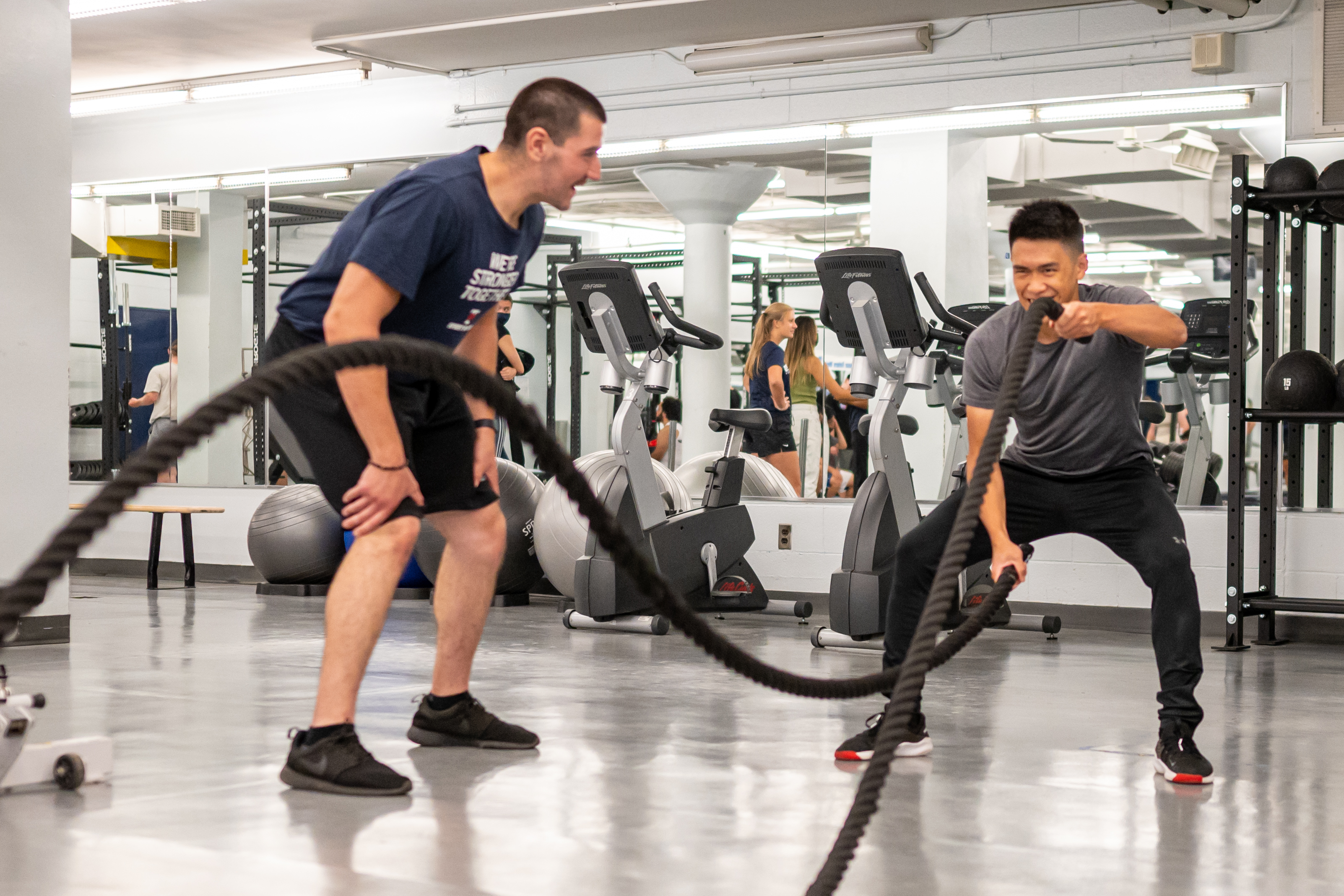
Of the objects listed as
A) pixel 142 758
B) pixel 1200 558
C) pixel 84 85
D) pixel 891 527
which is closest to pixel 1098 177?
pixel 1200 558

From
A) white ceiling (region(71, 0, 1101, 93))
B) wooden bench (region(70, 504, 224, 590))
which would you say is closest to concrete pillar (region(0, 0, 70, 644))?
white ceiling (region(71, 0, 1101, 93))

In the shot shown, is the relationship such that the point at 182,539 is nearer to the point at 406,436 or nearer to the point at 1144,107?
the point at 1144,107

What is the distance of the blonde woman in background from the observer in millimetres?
7734

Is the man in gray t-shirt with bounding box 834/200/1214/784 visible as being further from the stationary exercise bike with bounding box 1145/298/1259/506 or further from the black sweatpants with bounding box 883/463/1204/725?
the stationary exercise bike with bounding box 1145/298/1259/506

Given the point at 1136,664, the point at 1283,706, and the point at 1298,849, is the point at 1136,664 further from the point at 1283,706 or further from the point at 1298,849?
the point at 1298,849

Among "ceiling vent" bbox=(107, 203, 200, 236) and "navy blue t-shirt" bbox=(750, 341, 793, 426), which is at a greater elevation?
"ceiling vent" bbox=(107, 203, 200, 236)

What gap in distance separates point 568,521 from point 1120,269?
10.8ft

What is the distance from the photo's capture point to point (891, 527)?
5.62 m

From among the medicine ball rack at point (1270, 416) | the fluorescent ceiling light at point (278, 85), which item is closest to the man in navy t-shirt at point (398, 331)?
the medicine ball rack at point (1270, 416)

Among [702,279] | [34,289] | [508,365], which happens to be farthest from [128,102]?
[34,289]

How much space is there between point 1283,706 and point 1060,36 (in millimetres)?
3770

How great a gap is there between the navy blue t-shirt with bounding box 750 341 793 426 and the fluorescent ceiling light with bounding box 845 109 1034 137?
1.21 m

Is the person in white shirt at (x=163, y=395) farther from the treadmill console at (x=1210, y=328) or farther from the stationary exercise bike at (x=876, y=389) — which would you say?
the treadmill console at (x=1210, y=328)

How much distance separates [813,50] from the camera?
734cm
